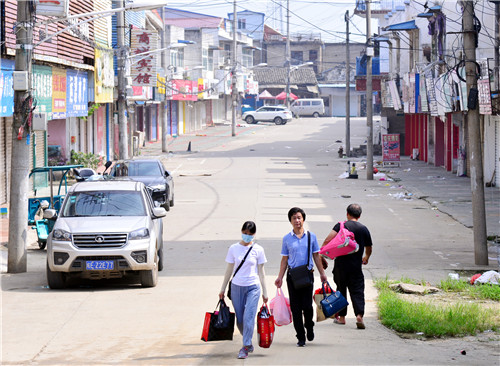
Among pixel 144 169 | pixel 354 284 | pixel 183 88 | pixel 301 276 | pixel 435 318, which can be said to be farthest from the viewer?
pixel 183 88

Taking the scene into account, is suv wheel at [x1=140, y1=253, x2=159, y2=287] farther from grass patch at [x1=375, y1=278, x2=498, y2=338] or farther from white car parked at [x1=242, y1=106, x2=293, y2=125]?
white car parked at [x1=242, y1=106, x2=293, y2=125]

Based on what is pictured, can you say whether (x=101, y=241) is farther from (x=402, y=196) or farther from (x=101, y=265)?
(x=402, y=196)

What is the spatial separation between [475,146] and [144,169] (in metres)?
12.6

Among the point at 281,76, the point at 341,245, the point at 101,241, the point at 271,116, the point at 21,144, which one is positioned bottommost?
the point at 101,241

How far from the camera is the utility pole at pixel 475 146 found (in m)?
16.4

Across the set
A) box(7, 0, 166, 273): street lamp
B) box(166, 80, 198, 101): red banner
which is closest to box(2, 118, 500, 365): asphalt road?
box(7, 0, 166, 273): street lamp

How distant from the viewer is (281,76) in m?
123

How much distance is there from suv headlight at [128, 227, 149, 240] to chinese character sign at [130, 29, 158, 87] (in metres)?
30.0

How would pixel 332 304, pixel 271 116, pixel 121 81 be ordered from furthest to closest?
pixel 271 116, pixel 121 81, pixel 332 304

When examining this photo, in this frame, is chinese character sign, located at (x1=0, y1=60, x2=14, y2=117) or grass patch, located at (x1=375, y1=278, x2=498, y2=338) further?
chinese character sign, located at (x1=0, y1=60, x2=14, y2=117)

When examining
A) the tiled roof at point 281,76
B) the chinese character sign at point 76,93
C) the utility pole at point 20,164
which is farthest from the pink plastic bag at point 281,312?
the tiled roof at point 281,76

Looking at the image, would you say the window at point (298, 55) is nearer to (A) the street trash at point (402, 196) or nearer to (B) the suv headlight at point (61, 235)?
(A) the street trash at point (402, 196)

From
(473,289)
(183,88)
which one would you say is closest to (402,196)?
(473,289)

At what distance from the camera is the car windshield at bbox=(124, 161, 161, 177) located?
26703mm
